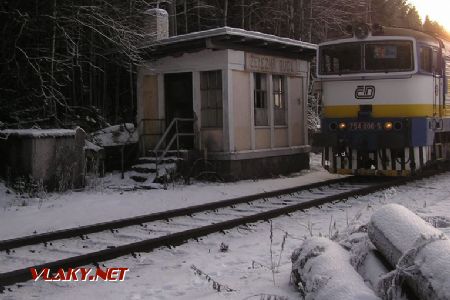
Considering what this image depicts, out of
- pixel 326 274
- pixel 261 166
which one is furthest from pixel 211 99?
pixel 326 274

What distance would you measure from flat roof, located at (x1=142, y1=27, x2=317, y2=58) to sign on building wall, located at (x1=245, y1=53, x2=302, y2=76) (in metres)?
0.20

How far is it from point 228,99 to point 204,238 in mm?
6963

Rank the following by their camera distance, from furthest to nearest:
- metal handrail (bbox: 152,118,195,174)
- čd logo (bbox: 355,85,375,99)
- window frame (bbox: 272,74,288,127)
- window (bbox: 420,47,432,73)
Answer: window frame (bbox: 272,74,288,127), metal handrail (bbox: 152,118,195,174), čd logo (bbox: 355,85,375,99), window (bbox: 420,47,432,73)

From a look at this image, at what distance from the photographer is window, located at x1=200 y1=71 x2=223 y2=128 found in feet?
45.8

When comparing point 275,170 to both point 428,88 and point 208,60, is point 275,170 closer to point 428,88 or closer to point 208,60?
point 208,60

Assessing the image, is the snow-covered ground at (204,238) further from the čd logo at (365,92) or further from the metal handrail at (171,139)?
the čd logo at (365,92)

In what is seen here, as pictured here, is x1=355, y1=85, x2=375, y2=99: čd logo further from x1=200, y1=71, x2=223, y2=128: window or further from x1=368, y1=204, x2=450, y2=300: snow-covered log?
x1=368, y1=204, x2=450, y2=300: snow-covered log

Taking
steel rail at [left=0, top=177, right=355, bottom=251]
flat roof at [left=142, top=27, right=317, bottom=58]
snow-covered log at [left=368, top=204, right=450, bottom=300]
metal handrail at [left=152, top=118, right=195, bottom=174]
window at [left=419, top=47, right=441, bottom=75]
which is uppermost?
flat roof at [left=142, top=27, right=317, bottom=58]

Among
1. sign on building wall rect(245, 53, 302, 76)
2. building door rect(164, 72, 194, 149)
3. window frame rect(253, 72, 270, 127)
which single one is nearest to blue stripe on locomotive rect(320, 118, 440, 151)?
window frame rect(253, 72, 270, 127)

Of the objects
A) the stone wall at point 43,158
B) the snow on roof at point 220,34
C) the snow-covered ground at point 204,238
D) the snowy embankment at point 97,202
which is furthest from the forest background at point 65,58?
the snow-covered ground at point 204,238

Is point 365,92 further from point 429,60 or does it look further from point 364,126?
point 429,60

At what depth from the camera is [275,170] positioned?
15094 mm

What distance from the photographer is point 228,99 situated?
44.3 feet

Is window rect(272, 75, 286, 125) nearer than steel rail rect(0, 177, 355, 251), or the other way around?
steel rail rect(0, 177, 355, 251)
